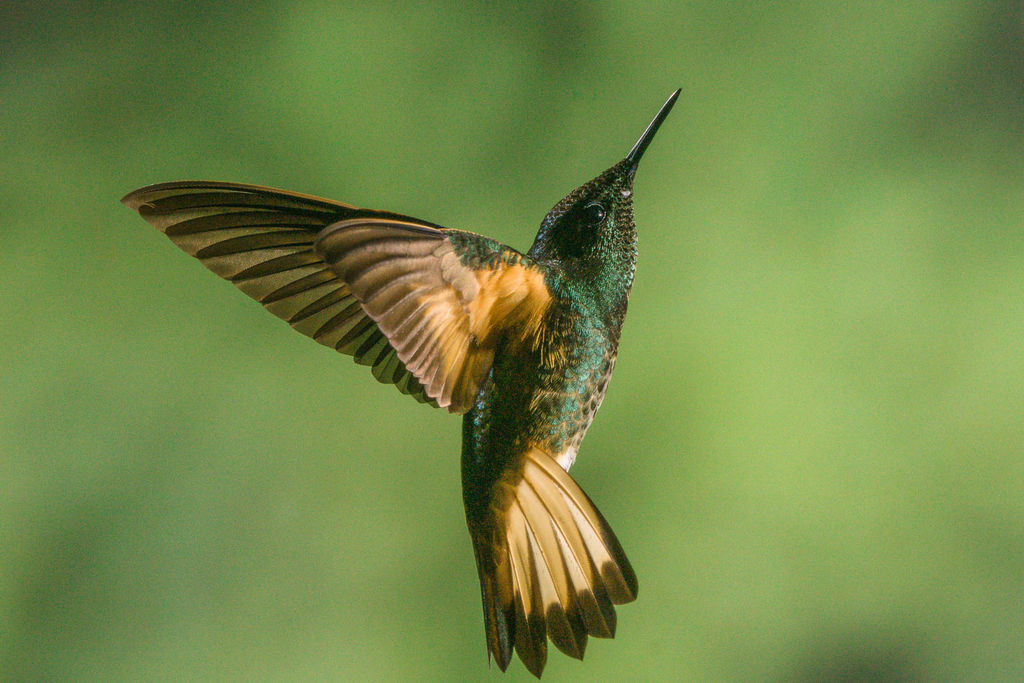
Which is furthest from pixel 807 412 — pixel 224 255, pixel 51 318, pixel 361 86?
pixel 51 318

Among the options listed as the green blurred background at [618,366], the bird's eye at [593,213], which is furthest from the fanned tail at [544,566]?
the green blurred background at [618,366]

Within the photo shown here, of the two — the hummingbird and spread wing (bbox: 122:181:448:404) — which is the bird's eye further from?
spread wing (bbox: 122:181:448:404)

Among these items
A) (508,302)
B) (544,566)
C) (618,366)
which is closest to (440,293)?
(508,302)

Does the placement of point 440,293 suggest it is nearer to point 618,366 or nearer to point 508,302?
point 508,302

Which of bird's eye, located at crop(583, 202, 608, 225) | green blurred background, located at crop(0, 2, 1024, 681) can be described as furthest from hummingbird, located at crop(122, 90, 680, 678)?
green blurred background, located at crop(0, 2, 1024, 681)

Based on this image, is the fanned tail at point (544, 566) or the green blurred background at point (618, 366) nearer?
the fanned tail at point (544, 566)

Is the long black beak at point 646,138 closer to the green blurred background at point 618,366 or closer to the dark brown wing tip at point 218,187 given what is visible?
the dark brown wing tip at point 218,187

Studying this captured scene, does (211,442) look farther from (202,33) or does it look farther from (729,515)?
(729,515)
